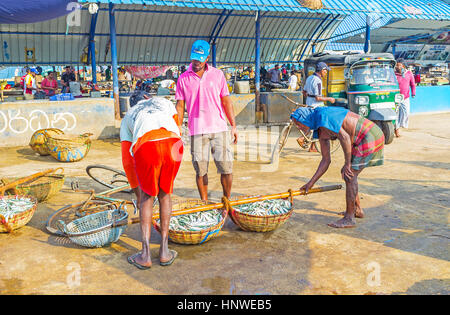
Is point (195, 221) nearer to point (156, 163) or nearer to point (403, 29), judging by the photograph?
point (156, 163)

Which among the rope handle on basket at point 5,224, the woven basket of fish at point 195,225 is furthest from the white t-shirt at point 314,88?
the rope handle on basket at point 5,224

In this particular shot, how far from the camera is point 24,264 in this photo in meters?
3.73

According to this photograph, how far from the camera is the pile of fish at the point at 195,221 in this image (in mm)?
4273

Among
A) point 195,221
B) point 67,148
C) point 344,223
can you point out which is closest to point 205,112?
point 195,221

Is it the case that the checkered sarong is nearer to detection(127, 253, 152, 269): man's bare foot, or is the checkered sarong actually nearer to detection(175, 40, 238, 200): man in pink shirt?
detection(175, 40, 238, 200): man in pink shirt

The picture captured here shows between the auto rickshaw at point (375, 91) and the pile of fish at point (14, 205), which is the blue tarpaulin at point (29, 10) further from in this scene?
the auto rickshaw at point (375, 91)

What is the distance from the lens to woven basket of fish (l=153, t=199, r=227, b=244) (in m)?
4.03

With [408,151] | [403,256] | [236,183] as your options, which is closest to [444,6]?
[408,151]

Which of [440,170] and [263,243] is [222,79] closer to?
[263,243]

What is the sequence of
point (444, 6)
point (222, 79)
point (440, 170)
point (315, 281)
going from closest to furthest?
point (315, 281) → point (222, 79) → point (440, 170) → point (444, 6)

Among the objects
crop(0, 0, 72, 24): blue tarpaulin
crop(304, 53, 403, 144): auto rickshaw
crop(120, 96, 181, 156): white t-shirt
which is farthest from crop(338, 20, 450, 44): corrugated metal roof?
crop(120, 96, 181, 156): white t-shirt

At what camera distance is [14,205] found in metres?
4.73
